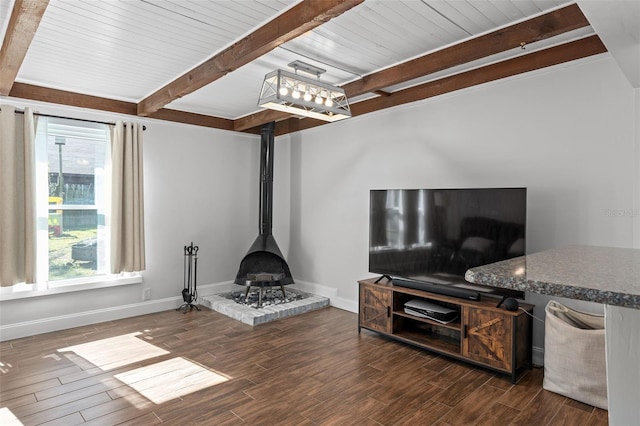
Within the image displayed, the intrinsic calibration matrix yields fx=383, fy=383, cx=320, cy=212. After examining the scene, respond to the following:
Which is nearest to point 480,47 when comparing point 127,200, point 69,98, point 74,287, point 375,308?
point 375,308

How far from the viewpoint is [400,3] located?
2.28 meters

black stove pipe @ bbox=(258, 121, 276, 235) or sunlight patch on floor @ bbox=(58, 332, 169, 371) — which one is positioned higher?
black stove pipe @ bbox=(258, 121, 276, 235)

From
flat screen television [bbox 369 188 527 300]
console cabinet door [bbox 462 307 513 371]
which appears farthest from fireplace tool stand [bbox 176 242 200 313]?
console cabinet door [bbox 462 307 513 371]

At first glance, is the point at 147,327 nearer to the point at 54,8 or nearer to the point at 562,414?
the point at 54,8

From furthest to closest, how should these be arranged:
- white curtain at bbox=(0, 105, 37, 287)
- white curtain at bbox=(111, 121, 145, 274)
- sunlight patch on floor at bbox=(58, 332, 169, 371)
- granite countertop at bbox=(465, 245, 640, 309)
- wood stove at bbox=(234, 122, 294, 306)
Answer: wood stove at bbox=(234, 122, 294, 306), white curtain at bbox=(111, 121, 145, 274), white curtain at bbox=(0, 105, 37, 287), sunlight patch on floor at bbox=(58, 332, 169, 371), granite countertop at bbox=(465, 245, 640, 309)

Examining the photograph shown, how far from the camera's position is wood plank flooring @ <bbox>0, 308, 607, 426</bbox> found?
7.83ft

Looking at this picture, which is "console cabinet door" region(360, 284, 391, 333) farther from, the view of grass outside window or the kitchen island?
the view of grass outside window

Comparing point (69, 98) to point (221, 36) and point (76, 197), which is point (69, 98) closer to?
point (76, 197)

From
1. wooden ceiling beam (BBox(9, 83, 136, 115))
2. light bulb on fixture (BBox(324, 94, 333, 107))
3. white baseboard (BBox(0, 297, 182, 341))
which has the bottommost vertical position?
white baseboard (BBox(0, 297, 182, 341))

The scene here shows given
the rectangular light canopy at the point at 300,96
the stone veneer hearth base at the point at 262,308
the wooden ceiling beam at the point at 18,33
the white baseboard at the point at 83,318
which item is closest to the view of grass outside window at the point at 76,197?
the white baseboard at the point at 83,318

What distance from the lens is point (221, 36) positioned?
8.86 ft

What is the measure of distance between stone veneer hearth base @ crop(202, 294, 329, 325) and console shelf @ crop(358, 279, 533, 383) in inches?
40.1

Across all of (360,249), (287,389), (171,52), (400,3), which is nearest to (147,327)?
(287,389)

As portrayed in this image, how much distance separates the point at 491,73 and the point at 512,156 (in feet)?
2.42
